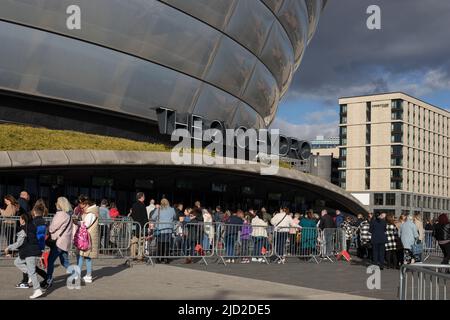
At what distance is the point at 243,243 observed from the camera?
18.7m

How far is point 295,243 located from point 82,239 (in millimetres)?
9646

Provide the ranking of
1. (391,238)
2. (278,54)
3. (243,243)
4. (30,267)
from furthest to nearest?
(278,54) < (391,238) < (243,243) < (30,267)

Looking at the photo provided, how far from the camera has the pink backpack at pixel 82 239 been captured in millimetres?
12094

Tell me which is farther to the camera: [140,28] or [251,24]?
[251,24]

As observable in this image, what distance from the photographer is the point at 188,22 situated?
29.2 metres

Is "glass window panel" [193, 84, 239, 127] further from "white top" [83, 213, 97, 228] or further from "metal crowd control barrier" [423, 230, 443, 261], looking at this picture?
"white top" [83, 213, 97, 228]

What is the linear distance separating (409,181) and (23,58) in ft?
344

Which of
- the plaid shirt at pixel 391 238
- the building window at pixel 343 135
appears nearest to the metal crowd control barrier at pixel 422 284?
the plaid shirt at pixel 391 238

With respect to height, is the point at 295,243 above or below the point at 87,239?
below

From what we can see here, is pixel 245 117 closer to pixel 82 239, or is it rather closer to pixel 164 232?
pixel 164 232

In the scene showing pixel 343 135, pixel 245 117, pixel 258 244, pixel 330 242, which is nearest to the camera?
pixel 258 244

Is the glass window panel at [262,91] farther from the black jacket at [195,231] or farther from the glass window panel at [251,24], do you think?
the black jacket at [195,231]

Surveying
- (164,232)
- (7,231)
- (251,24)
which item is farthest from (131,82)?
(7,231)
